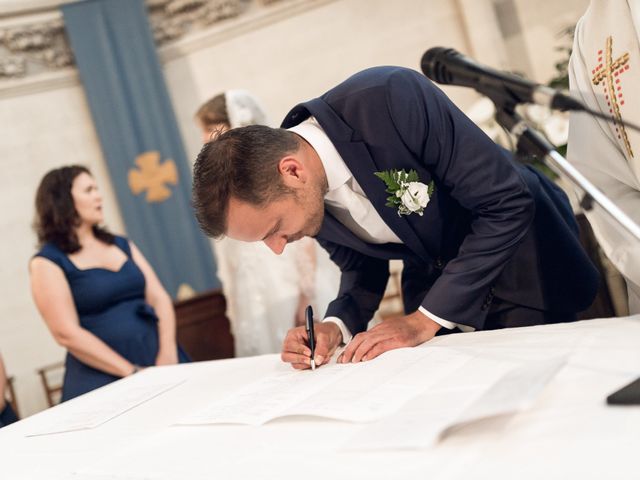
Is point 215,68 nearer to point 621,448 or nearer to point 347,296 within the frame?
point 347,296

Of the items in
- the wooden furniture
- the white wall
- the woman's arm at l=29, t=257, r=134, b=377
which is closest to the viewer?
the woman's arm at l=29, t=257, r=134, b=377

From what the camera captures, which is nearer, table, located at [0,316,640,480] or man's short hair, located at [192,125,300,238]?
table, located at [0,316,640,480]

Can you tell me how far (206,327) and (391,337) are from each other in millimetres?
3649

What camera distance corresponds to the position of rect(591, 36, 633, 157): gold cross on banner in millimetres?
2020

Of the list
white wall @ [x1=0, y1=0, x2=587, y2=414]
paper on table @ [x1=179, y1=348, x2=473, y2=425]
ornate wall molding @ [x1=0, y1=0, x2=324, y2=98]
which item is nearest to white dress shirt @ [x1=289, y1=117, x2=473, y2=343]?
paper on table @ [x1=179, y1=348, x2=473, y2=425]

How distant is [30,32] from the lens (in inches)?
297

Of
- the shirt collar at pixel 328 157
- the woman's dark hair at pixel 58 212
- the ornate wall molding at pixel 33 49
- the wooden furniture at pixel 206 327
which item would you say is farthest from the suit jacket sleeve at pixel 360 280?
the ornate wall molding at pixel 33 49

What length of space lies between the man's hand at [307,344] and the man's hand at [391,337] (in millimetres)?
104

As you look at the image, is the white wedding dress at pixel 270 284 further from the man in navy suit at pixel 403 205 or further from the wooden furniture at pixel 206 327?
the man in navy suit at pixel 403 205

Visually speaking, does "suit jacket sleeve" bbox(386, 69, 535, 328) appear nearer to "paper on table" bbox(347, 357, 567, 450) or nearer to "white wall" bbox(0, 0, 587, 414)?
"paper on table" bbox(347, 357, 567, 450)

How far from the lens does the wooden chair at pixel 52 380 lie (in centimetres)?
682

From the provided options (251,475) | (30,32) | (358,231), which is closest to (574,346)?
(251,475)

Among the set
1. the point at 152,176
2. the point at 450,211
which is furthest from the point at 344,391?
the point at 152,176

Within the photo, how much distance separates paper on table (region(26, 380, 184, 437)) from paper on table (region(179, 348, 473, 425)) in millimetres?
460
